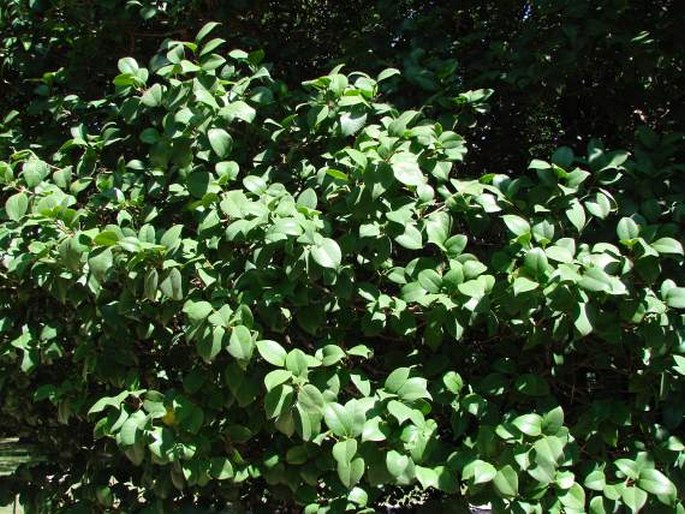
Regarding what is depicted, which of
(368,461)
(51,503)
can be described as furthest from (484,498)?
(51,503)

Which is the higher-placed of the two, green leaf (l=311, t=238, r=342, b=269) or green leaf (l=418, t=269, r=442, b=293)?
green leaf (l=311, t=238, r=342, b=269)

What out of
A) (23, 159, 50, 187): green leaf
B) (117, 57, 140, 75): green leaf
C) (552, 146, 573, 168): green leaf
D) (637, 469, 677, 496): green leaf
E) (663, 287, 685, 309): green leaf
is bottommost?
(637, 469, 677, 496): green leaf

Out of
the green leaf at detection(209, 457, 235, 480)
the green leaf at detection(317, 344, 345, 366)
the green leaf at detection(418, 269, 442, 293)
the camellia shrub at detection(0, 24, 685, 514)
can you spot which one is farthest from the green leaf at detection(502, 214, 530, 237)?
the green leaf at detection(209, 457, 235, 480)

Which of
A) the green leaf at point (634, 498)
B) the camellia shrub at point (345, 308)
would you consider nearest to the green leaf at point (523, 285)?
the camellia shrub at point (345, 308)

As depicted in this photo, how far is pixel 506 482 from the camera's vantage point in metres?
2.31

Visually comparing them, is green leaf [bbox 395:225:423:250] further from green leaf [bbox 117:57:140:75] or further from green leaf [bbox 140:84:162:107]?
green leaf [bbox 117:57:140:75]

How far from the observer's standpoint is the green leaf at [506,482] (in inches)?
90.6

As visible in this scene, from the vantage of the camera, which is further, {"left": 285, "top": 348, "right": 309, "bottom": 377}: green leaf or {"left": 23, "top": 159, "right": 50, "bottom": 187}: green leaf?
{"left": 23, "top": 159, "right": 50, "bottom": 187}: green leaf

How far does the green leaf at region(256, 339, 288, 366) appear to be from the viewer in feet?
7.71

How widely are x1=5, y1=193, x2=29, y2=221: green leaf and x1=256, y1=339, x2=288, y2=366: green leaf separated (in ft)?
3.32

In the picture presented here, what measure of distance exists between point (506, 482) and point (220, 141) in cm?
146

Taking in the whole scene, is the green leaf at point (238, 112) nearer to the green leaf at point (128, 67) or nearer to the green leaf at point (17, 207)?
the green leaf at point (128, 67)

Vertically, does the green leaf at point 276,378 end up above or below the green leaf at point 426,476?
above

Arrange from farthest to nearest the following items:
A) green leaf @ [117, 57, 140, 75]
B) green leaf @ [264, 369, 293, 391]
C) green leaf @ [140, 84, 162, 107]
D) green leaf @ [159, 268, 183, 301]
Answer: green leaf @ [117, 57, 140, 75]
green leaf @ [140, 84, 162, 107]
green leaf @ [159, 268, 183, 301]
green leaf @ [264, 369, 293, 391]
